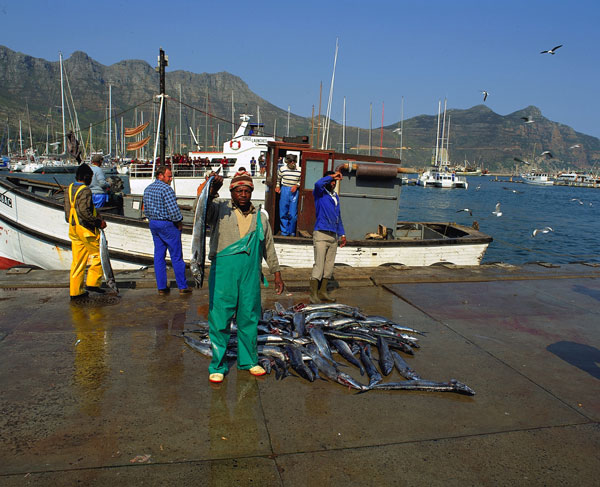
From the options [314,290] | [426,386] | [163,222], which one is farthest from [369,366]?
[163,222]

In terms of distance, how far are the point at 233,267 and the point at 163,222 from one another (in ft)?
9.92

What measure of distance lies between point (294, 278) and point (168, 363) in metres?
3.94

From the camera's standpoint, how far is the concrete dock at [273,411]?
9.27 feet

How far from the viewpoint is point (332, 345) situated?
489 centimetres

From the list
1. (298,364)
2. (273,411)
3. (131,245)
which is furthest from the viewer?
(131,245)

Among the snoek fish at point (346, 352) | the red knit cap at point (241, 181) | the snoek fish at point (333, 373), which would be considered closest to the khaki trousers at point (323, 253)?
the snoek fish at point (346, 352)

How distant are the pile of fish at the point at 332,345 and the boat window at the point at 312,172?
446cm

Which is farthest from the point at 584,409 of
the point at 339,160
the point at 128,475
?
the point at 339,160

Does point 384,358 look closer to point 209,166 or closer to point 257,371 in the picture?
point 257,371

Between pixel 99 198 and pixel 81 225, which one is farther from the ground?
pixel 99 198

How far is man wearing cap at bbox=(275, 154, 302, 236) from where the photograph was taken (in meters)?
9.59

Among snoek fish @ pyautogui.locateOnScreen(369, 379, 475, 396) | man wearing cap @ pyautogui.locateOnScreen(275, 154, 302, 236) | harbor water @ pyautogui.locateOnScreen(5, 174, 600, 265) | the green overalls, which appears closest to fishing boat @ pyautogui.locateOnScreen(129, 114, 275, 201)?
harbor water @ pyautogui.locateOnScreen(5, 174, 600, 265)

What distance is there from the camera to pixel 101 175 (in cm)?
917

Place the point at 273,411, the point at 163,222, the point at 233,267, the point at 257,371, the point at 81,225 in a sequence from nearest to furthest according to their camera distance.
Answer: the point at 273,411 < the point at 233,267 < the point at 257,371 < the point at 81,225 < the point at 163,222
